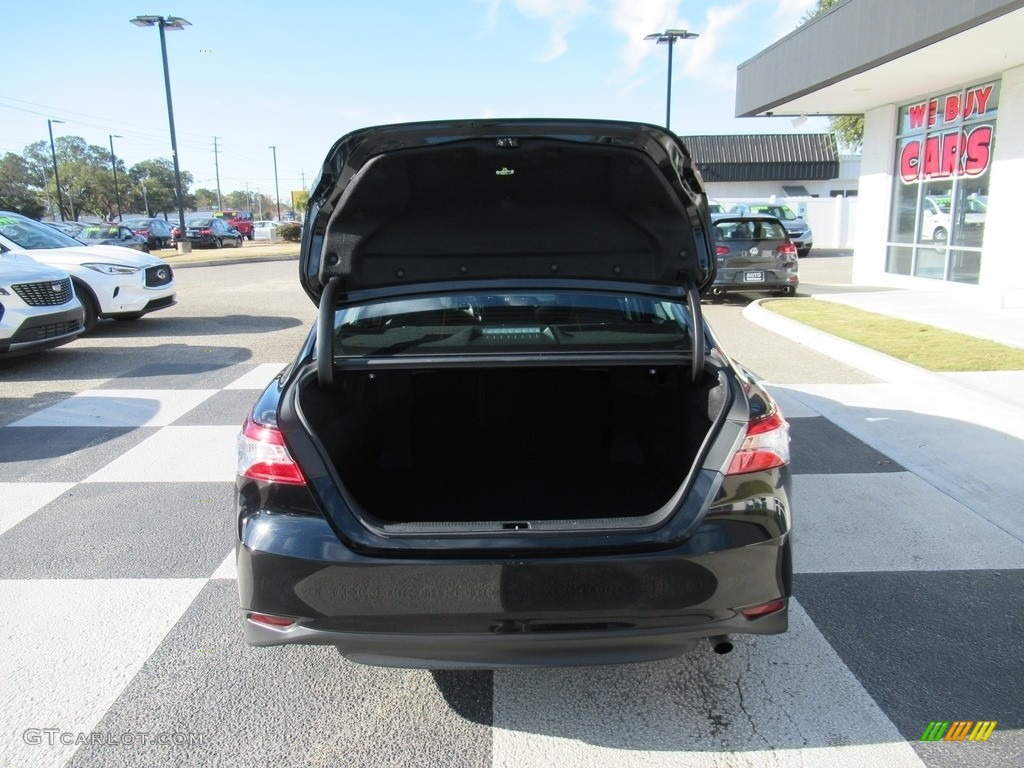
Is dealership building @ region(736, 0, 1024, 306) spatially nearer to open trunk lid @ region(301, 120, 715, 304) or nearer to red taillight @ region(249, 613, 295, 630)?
open trunk lid @ region(301, 120, 715, 304)

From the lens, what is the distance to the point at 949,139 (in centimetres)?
1324

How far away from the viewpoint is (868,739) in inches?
91.4

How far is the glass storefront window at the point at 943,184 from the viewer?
12.5 meters

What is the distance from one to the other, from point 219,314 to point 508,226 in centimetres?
1005

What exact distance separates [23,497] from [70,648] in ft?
6.42

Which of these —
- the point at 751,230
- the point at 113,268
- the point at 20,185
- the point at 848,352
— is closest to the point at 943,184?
the point at 751,230

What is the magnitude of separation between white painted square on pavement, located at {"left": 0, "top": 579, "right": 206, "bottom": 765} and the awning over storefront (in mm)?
38320

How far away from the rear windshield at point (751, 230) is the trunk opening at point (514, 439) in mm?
10486

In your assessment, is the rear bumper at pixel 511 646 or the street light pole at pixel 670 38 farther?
the street light pole at pixel 670 38

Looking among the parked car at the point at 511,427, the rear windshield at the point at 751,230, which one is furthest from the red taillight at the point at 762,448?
the rear windshield at the point at 751,230

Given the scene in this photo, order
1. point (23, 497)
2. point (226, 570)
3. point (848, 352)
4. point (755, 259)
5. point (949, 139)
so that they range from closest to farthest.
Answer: point (226, 570), point (23, 497), point (848, 352), point (755, 259), point (949, 139)

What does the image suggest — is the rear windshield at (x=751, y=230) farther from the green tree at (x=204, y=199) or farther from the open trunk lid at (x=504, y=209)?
the green tree at (x=204, y=199)

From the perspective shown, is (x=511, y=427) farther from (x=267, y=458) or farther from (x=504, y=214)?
(x=267, y=458)

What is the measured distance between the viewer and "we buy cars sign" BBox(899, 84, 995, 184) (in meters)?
12.4
